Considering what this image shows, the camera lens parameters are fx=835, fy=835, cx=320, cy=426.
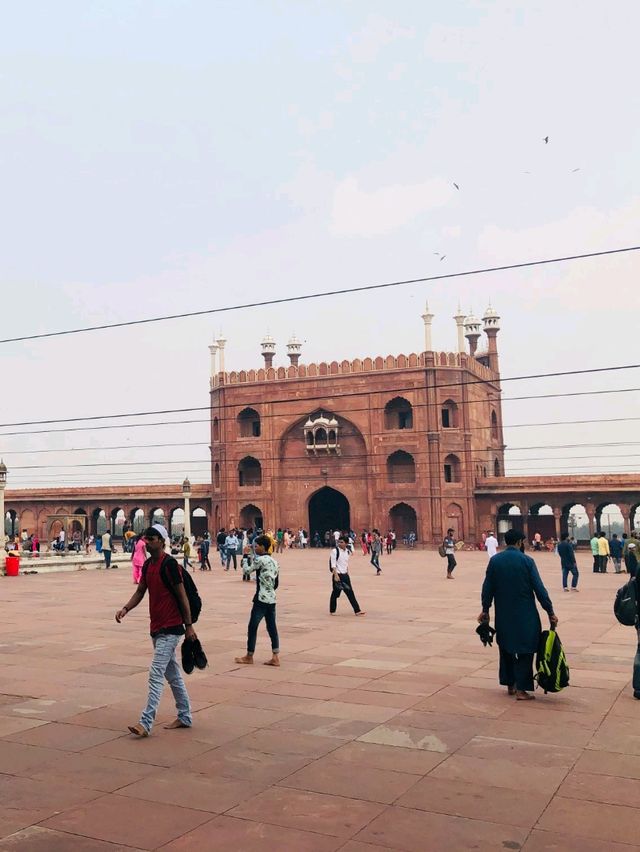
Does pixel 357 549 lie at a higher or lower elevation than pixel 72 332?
lower

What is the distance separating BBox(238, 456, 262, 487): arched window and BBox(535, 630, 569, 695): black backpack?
40.5m

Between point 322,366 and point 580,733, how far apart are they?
40209 millimetres

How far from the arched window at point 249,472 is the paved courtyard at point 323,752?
121 ft

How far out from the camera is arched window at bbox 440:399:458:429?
43344mm

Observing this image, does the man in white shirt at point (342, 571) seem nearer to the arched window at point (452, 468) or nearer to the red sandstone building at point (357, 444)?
the red sandstone building at point (357, 444)

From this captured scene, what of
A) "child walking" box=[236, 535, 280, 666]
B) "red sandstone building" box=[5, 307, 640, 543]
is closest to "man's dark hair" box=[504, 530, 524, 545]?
"child walking" box=[236, 535, 280, 666]

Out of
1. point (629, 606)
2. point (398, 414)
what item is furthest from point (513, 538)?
point (398, 414)

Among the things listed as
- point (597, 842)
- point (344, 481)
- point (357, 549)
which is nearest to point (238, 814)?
point (597, 842)

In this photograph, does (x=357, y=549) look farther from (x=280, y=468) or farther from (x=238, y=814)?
(x=238, y=814)

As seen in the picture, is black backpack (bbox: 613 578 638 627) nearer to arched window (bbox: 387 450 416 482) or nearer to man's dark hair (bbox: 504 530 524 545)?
man's dark hair (bbox: 504 530 524 545)

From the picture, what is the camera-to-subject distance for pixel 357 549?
1598 inches

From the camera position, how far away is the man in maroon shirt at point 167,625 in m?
5.50

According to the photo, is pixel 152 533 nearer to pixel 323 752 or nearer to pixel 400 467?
pixel 323 752

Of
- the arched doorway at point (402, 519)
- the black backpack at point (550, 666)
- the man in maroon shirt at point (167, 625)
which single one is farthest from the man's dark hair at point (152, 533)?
the arched doorway at point (402, 519)
